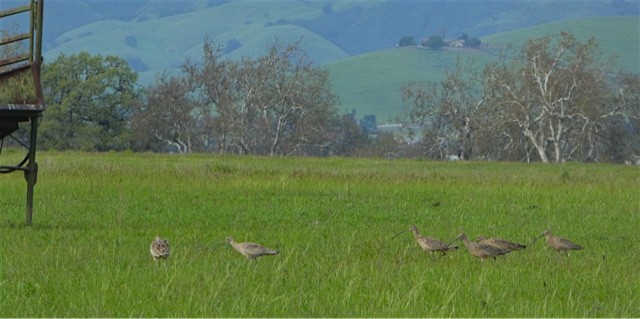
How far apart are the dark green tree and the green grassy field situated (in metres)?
58.1

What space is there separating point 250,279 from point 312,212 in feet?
26.4

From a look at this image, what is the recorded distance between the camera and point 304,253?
12.7m

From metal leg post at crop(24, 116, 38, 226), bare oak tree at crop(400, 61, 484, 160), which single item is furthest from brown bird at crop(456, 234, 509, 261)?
bare oak tree at crop(400, 61, 484, 160)

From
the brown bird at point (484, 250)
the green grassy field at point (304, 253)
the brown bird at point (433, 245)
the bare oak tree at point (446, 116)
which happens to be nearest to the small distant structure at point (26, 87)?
the green grassy field at point (304, 253)

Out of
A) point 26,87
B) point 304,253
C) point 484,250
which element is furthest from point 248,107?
point 484,250

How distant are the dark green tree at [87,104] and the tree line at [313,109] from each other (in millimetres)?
96

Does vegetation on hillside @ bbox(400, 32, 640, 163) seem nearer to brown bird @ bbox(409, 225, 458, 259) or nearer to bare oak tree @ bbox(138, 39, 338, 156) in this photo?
bare oak tree @ bbox(138, 39, 338, 156)

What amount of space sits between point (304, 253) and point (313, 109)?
65.9 m

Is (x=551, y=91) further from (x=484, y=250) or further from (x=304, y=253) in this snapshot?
(x=484, y=250)

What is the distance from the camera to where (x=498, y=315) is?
9.12 meters

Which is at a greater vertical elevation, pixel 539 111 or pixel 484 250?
pixel 484 250

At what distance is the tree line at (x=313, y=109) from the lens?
229 feet

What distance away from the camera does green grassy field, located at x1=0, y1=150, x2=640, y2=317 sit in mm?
9406

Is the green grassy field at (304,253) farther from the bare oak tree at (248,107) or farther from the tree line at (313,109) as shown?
the bare oak tree at (248,107)
